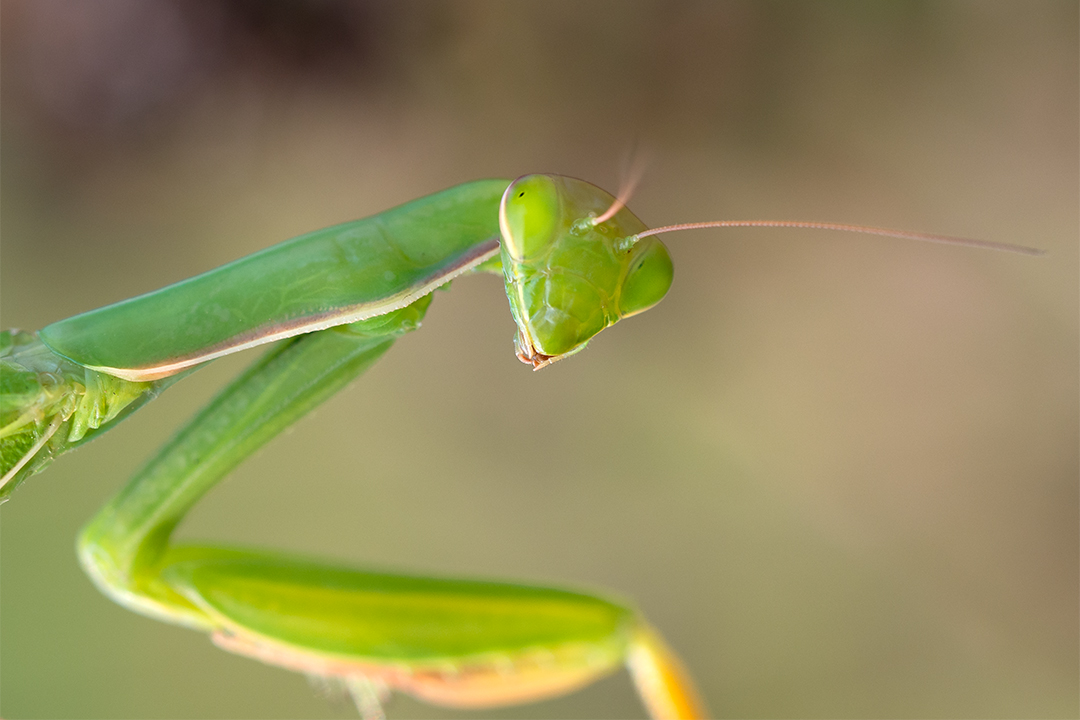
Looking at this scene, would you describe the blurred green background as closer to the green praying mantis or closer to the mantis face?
the green praying mantis

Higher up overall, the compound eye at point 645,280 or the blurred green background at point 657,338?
the blurred green background at point 657,338

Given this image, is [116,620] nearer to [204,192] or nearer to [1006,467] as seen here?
[204,192]

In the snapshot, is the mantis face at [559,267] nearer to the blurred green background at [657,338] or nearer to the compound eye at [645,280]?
the compound eye at [645,280]

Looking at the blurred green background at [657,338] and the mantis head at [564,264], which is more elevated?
the blurred green background at [657,338]

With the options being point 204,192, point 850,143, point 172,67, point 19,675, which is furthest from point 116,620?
point 850,143

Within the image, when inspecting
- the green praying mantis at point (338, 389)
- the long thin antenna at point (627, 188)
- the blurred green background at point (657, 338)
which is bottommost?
the green praying mantis at point (338, 389)

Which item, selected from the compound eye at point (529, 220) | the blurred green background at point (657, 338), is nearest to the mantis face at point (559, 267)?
the compound eye at point (529, 220)

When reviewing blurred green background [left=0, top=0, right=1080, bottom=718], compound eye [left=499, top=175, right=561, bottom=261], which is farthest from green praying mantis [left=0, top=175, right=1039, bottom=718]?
blurred green background [left=0, top=0, right=1080, bottom=718]

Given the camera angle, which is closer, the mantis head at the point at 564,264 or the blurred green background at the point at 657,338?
the mantis head at the point at 564,264
